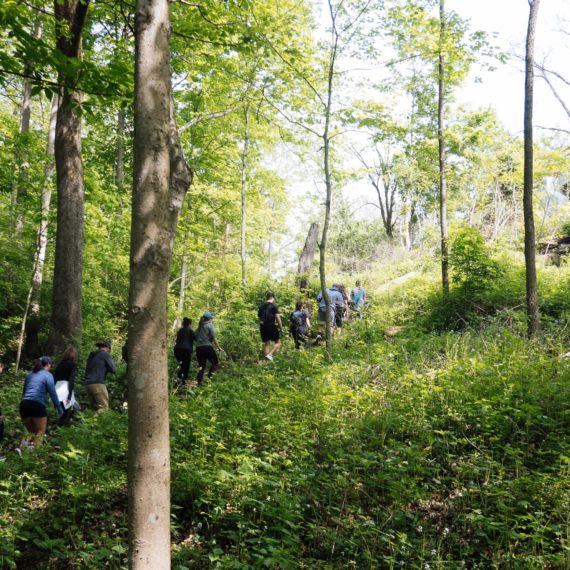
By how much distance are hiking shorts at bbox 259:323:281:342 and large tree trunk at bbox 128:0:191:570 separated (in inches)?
392

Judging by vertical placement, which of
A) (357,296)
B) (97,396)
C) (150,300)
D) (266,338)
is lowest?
(97,396)

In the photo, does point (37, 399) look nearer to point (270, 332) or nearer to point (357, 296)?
point (270, 332)

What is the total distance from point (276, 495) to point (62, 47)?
399 inches

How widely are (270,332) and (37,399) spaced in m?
6.52

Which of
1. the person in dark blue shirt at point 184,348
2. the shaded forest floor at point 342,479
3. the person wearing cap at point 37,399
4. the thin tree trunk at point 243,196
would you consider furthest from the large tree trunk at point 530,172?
the thin tree trunk at point 243,196

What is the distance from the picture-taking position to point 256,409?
22.2 ft

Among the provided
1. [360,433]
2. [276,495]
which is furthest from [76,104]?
[360,433]

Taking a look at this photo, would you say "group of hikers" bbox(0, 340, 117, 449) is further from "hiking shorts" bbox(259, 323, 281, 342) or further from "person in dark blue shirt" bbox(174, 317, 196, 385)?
"hiking shorts" bbox(259, 323, 281, 342)

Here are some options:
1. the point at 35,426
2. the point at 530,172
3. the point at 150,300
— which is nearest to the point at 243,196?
the point at 530,172

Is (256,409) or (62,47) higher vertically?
(62,47)

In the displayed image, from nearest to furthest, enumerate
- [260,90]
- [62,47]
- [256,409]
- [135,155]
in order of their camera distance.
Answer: [135,155], [256,409], [62,47], [260,90]

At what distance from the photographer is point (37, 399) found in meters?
7.27

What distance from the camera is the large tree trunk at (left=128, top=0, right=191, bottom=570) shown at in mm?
2488

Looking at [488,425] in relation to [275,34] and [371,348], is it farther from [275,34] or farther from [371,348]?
[275,34]
